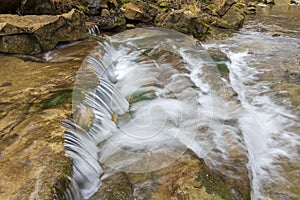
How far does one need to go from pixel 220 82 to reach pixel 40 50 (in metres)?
4.61

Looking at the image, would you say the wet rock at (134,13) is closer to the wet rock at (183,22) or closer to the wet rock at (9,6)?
the wet rock at (183,22)

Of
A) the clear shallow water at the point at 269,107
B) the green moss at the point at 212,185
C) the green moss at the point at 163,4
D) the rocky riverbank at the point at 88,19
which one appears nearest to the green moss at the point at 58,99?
the green moss at the point at 212,185

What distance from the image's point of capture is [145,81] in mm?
6434

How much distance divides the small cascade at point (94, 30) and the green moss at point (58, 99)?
527 centimetres

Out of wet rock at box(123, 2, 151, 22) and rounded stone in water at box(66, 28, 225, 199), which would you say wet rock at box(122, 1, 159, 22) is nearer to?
wet rock at box(123, 2, 151, 22)

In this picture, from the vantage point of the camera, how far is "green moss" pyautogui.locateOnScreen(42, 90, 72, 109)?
13.3 feet

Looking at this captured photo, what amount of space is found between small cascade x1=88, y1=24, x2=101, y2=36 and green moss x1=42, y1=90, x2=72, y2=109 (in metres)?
5.27

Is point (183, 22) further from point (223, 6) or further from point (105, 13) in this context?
point (223, 6)

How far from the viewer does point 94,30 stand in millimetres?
9562

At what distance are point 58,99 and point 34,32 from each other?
10.7 ft

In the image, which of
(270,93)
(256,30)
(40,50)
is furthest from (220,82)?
(256,30)

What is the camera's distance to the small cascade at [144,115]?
3.65 metres

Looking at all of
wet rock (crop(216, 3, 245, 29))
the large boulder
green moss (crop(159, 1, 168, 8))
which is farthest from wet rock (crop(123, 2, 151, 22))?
wet rock (crop(216, 3, 245, 29))

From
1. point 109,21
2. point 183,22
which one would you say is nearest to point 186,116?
point 183,22
